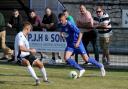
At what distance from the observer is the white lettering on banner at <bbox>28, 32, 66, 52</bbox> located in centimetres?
1914

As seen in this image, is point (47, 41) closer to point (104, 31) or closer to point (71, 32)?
point (104, 31)

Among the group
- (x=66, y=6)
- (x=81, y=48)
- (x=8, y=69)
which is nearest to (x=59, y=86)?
(x=81, y=48)

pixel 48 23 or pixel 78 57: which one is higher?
pixel 48 23

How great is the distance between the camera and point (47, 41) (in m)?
19.5

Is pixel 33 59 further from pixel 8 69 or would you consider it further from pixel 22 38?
pixel 8 69

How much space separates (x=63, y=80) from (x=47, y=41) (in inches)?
196

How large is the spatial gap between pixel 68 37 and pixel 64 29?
27 centimetres

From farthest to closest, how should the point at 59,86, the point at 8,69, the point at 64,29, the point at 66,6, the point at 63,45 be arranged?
the point at 66,6, the point at 63,45, the point at 8,69, the point at 64,29, the point at 59,86

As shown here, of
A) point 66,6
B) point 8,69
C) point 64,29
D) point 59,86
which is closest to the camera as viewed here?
point 59,86

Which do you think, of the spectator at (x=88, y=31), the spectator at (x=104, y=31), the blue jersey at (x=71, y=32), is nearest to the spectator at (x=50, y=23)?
the spectator at (x=88, y=31)

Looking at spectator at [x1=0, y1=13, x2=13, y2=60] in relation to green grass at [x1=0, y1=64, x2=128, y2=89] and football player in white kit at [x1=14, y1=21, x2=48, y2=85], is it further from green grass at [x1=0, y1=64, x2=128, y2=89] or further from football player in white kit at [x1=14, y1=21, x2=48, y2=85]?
football player in white kit at [x1=14, y1=21, x2=48, y2=85]

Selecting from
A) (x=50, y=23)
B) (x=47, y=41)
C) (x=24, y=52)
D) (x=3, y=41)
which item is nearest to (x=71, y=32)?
(x=24, y=52)

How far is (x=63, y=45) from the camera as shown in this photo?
19.0 m

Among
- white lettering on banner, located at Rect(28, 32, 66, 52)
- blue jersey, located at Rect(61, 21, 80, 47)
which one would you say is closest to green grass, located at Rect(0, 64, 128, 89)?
blue jersey, located at Rect(61, 21, 80, 47)
